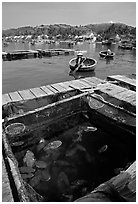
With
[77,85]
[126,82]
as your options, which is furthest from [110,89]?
[126,82]

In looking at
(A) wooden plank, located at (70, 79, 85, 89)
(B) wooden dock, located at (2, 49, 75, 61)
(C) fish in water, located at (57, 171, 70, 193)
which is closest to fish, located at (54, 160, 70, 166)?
(C) fish in water, located at (57, 171, 70, 193)

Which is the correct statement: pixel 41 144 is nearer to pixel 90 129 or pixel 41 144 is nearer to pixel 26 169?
pixel 26 169

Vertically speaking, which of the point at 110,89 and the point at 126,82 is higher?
the point at 126,82

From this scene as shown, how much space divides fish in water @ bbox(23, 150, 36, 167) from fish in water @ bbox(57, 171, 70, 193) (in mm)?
896

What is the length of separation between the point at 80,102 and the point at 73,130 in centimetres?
125

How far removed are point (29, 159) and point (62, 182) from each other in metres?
1.23

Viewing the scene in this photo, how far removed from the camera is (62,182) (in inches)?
167

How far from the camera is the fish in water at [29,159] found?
4756 mm

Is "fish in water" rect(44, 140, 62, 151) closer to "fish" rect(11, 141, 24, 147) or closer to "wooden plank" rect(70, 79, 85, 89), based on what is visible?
"fish" rect(11, 141, 24, 147)

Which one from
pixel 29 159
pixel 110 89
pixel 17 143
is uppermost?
pixel 110 89

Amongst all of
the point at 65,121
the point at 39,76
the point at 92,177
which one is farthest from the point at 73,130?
the point at 39,76

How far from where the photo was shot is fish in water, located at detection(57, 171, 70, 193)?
4.07 metres

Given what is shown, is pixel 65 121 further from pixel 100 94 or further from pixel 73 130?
pixel 100 94

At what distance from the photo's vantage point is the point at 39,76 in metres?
17.1
